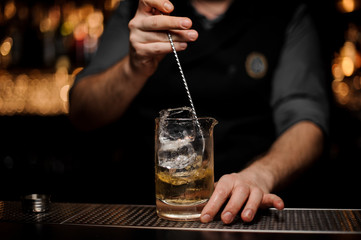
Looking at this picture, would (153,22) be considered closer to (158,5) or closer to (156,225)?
(158,5)

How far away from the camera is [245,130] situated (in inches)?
73.1

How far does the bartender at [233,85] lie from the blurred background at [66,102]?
2.45 feet

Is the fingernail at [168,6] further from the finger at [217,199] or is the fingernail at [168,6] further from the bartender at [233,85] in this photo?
the bartender at [233,85]

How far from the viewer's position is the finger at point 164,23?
1.09m

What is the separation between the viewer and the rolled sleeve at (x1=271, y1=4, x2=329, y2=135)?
5.93ft

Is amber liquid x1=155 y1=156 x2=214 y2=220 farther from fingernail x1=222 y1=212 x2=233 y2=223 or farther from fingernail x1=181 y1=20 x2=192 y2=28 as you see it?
fingernail x1=181 y1=20 x2=192 y2=28

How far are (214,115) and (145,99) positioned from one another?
0.30 m

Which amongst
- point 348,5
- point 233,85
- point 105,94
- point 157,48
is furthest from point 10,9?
point 157,48

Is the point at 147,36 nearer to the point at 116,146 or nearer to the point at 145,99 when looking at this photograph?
the point at 145,99

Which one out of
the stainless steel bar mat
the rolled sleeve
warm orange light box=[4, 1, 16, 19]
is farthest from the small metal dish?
warm orange light box=[4, 1, 16, 19]

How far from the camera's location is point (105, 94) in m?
1.68

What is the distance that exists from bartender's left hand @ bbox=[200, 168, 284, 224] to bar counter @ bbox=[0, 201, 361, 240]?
0.8 inches

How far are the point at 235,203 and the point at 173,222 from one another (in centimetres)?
15

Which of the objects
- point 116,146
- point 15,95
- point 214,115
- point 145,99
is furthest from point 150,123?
point 15,95
